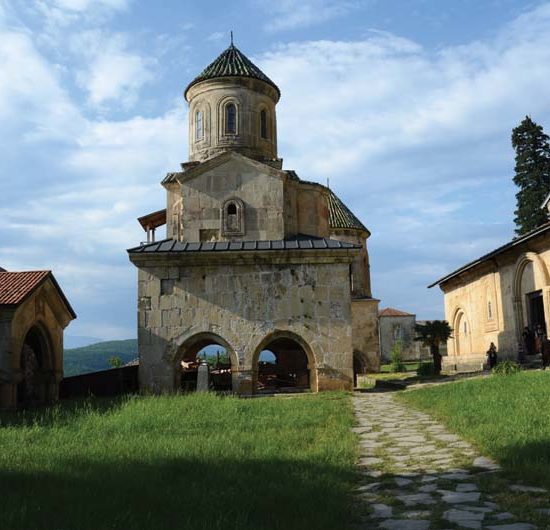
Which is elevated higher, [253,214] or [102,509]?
[253,214]

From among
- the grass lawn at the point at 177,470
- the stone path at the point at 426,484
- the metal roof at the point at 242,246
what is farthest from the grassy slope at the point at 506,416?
the metal roof at the point at 242,246

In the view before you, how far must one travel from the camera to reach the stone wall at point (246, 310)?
14.6 meters

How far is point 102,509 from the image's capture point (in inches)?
157

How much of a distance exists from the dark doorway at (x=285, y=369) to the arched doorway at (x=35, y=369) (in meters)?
7.96

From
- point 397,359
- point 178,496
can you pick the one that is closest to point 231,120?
point 178,496

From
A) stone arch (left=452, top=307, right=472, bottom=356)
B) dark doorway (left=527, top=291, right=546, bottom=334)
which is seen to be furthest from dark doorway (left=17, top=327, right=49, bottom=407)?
stone arch (left=452, top=307, right=472, bottom=356)

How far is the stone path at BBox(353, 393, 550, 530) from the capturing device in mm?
4000

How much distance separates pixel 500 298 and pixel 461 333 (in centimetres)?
494

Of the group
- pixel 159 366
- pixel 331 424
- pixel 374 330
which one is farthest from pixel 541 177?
pixel 331 424

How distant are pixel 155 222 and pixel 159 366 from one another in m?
6.07

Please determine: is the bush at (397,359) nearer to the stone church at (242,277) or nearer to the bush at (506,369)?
the stone church at (242,277)

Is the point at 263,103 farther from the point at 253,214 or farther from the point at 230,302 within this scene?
the point at 230,302

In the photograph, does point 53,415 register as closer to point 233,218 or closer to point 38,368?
point 38,368

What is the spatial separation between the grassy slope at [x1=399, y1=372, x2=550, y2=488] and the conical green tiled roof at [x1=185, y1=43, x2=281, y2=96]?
1065cm
